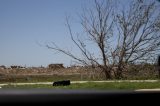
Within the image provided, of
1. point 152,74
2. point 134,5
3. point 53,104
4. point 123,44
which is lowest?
point 53,104

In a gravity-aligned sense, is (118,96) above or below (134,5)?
below

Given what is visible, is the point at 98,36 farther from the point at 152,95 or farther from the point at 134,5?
the point at 152,95

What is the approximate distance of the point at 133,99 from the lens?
1089 millimetres

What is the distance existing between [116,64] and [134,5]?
14.8 feet

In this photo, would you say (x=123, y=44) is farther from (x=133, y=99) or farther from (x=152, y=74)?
(x=133, y=99)

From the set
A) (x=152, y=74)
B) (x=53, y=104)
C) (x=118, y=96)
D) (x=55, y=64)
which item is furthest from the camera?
(x=55, y=64)

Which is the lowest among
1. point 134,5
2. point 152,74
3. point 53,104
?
point 53,104

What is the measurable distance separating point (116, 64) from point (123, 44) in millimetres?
1630

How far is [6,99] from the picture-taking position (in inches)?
39.8

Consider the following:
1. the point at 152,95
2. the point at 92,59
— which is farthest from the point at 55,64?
the point at 152,95

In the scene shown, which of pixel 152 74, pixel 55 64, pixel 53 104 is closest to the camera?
pixel 53 104

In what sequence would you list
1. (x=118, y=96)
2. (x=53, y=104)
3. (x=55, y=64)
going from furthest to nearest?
1. (x=55, y=64)
2. (x=118, y=96)
3. (x=53, y=104)

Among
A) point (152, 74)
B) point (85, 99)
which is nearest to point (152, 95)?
point (85, 99)

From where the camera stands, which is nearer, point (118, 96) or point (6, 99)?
point (6, 99)
